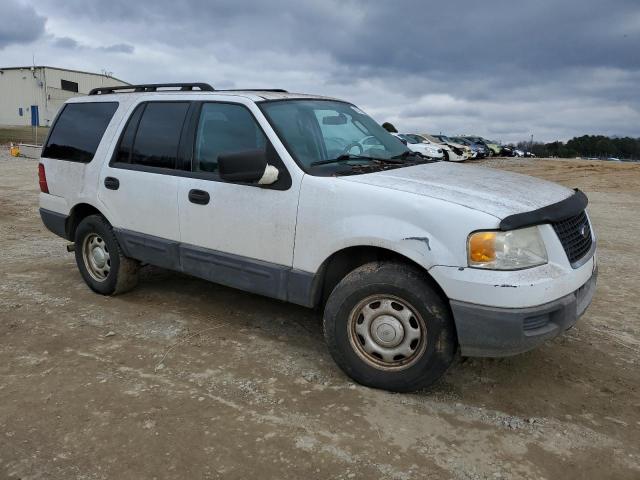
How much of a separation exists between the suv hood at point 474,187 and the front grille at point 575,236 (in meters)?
0.16

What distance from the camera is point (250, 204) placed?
3.82 metres

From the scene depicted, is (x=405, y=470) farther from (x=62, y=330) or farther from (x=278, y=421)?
(x=62, y=330)

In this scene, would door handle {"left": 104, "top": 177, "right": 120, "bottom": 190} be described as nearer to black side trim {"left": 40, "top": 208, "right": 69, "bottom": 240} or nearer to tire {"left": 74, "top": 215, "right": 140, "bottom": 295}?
tire {"left": 74, "top": 215, "right": 140, "bottom": 295}

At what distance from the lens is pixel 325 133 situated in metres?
4.09

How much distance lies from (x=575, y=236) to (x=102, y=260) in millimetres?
4054

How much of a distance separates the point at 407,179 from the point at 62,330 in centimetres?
298

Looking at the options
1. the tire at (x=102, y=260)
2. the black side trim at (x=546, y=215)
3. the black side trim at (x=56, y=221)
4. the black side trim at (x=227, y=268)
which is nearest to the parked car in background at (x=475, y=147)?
the black side trim at (x=56, y=221)

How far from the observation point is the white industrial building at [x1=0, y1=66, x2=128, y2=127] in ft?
167

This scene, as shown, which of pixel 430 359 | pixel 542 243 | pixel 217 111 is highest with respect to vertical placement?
pixel 217 111

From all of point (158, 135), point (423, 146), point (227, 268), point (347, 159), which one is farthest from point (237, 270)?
point (423, 146)

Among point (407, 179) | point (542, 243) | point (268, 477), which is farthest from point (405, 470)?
point (407, 179)

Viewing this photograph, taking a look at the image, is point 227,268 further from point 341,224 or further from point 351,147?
point 351,147

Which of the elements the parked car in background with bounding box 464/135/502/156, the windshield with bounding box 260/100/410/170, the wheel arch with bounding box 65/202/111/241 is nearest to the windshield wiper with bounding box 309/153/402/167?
the windshield with bounding box 260/100/410/170

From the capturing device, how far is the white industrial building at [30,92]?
50903 millimetres
